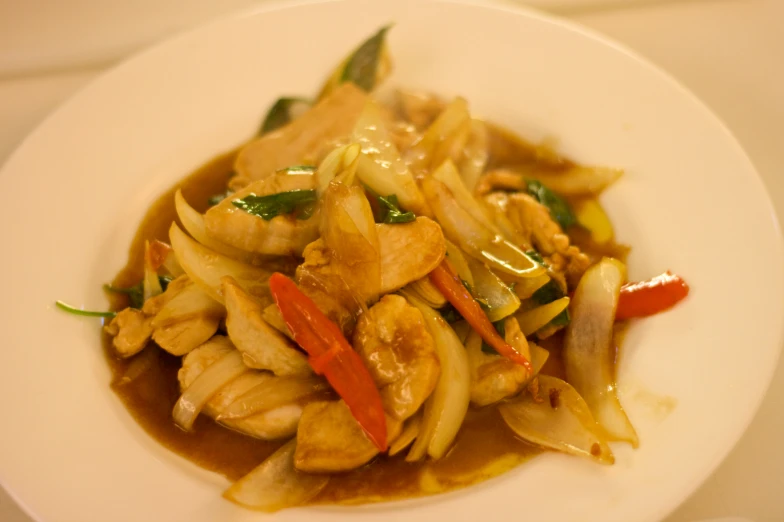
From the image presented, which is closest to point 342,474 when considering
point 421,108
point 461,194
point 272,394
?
point 272,394

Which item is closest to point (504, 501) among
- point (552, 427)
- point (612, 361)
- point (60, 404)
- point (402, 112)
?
point (552, 427)

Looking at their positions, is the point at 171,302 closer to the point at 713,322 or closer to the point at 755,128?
the point at 713,322

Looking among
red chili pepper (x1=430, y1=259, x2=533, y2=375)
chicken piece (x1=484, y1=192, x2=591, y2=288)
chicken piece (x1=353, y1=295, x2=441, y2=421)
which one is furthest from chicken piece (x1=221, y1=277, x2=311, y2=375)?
chicken piece (x1=484, y1=192, x2=591, y2=288)

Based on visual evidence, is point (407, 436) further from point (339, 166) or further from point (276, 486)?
point (339, 166)

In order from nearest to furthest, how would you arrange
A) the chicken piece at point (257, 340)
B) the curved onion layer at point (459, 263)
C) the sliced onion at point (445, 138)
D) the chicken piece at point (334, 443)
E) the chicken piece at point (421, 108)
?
the chicken piece at point (334, 443) < the chicken piece at point (257, 340) < the curved onion layer at point (459, 263) < the sliced onion at point (445, 138) < the chicken piece at point (421, 108)

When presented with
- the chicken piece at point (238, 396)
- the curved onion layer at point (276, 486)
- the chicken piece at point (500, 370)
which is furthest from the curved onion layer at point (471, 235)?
the curved onion layer at point (276, 486)

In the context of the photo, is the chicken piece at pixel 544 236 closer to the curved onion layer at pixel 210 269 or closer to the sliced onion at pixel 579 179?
the sliced onion at pixel 579 179
